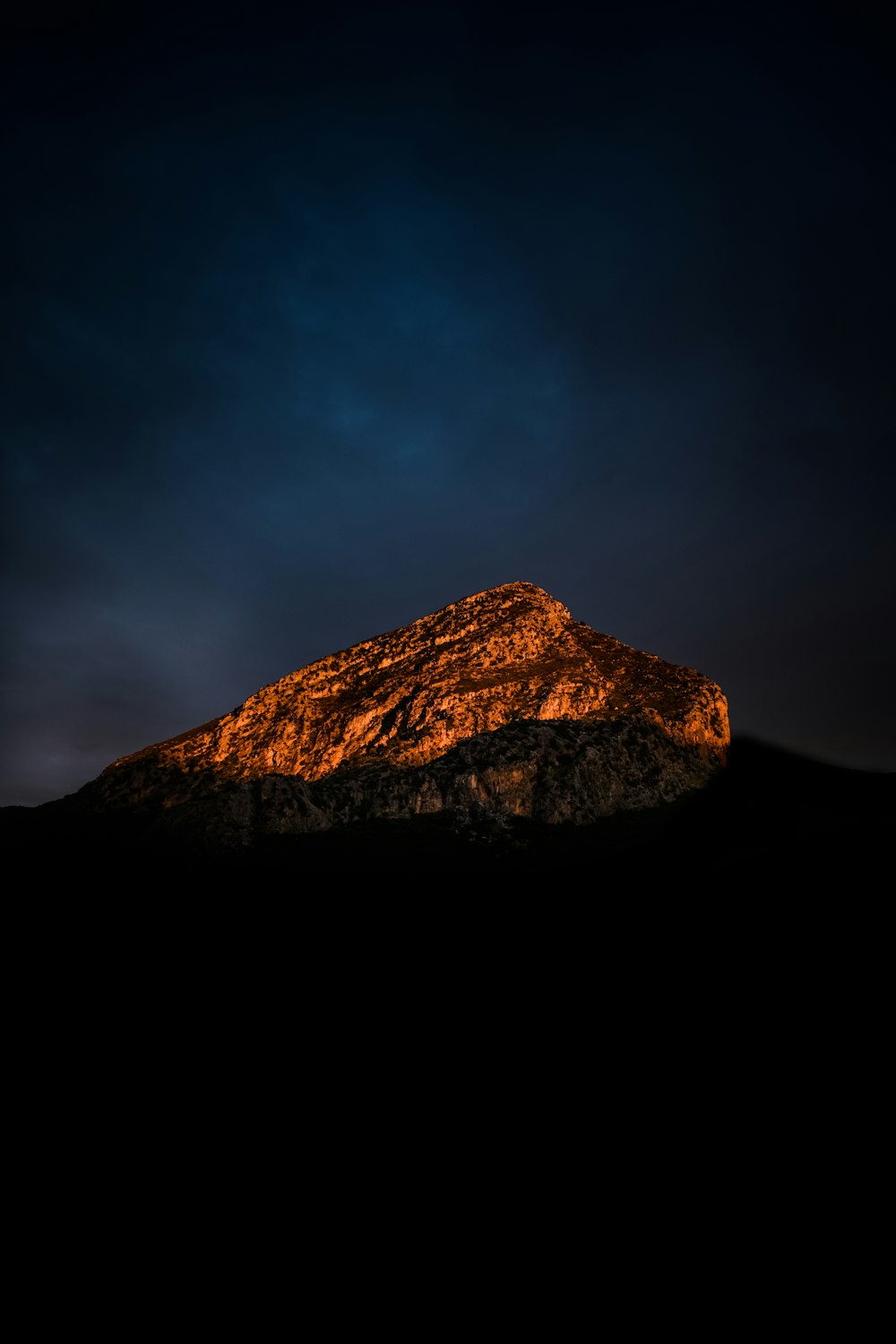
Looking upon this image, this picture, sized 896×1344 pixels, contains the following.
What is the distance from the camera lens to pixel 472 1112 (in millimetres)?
27750

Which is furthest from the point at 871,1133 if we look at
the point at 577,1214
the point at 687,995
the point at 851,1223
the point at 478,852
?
the point at 478,852

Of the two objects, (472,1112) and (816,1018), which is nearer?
(816,1018)

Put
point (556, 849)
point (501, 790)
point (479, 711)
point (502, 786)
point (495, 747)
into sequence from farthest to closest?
1. point (479, 711)
2. point (495, 747)
3. point (502, 786)
4. point (501, 790)
5. point (556, 849)

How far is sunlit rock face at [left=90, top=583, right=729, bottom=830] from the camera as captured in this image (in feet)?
431

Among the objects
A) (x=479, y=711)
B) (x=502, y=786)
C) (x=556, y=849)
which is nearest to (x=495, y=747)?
(x=502, y=786)

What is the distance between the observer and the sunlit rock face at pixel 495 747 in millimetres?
131250

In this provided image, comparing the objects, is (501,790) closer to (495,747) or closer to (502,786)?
(502,786)

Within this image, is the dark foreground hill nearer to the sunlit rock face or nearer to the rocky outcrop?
the rocky outcrop

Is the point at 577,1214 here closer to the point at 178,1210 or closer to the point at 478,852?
the point at 178,1210

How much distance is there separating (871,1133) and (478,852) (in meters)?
92.5

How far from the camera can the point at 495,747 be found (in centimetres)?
14212

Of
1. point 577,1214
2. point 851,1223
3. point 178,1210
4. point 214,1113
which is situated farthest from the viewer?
point 214,1113

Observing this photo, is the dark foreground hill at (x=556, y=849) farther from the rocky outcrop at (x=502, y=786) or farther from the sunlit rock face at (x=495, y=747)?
the sunlit rock face at (x=495, y=747)

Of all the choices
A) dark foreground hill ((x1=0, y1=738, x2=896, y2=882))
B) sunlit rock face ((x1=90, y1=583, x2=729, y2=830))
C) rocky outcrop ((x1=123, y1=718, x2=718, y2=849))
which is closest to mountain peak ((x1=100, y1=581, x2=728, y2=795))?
sunlit rock face ((x1=90, y1=583, x2=729, y2=830))
